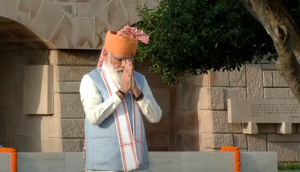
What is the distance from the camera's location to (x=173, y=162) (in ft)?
39.7

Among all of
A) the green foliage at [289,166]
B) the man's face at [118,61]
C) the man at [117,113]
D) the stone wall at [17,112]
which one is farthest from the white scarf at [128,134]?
the green foliage at [289,166]

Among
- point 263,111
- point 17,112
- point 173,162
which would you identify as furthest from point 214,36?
point 17,112

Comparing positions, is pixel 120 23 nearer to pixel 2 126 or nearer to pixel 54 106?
pixel 54 106

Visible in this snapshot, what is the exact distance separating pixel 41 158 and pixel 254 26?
3.46 metres

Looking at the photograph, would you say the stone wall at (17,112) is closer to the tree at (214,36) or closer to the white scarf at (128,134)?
the tree at (214,36)

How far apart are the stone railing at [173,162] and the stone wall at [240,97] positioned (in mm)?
3429

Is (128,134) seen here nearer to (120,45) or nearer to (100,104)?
(100,104)

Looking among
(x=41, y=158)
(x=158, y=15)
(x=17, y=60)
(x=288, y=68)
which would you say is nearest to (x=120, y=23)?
(x=158, y=15)

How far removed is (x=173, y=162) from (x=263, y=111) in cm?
464

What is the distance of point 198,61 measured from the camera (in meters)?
12.4

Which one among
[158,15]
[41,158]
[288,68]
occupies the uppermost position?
[158,15]

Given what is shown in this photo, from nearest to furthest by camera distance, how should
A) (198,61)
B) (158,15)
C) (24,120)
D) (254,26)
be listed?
1. (254,26)
2. (198,61)
3. (158,15)
4. (24,120)

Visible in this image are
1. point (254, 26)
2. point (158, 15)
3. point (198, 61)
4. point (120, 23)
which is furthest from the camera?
point (120, 23)

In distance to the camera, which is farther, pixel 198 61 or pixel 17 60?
pixel 17 60
